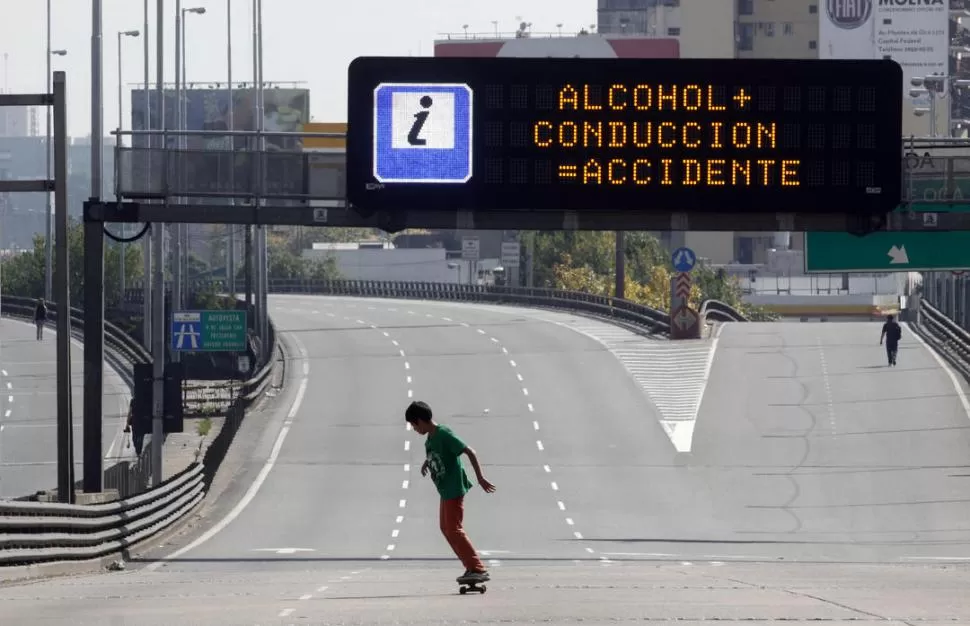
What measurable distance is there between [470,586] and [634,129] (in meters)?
9.29

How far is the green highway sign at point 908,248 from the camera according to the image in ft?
93.4

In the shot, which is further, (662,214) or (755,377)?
(755,377)

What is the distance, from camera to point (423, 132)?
24781mm

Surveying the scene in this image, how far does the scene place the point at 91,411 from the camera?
1076 inches

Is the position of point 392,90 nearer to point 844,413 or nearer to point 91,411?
point 91,411

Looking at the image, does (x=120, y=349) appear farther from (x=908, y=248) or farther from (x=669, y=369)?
(x=908, y=248)

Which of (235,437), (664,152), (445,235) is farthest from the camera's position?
(445,235)

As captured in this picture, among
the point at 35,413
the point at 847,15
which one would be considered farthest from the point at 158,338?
the point at 847,15

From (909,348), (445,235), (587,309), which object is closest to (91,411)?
(909,348)

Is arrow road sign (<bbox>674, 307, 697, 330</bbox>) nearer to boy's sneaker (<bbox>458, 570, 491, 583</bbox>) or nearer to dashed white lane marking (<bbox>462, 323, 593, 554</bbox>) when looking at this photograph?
dashed white lane marking (<bbox>462, 323, 593, 554</bbox>)

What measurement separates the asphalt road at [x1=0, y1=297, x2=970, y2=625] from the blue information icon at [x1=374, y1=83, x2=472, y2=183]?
16.0ft

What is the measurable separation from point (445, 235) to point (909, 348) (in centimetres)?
13632

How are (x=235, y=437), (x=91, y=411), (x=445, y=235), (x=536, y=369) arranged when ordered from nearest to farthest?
(x=91, y=411) → (x=235, y=437) → (x=536, y=369) → (x=445, y=235)

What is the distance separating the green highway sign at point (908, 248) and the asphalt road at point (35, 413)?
17.6 meters
